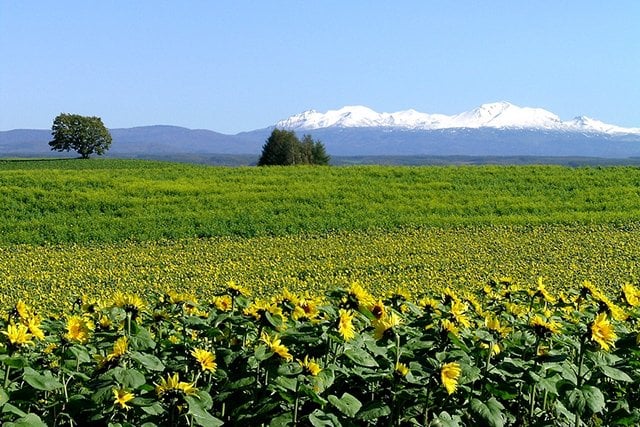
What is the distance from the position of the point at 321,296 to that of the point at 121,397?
18.0 ft

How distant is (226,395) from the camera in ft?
9.89

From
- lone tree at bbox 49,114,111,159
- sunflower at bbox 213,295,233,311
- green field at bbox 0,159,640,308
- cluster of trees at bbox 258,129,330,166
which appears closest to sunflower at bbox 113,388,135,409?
sunflower at bbox 213,295,233,311

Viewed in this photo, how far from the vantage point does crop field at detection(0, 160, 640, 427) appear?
2.90 metres

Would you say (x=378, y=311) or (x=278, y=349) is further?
(x=378, y=311)

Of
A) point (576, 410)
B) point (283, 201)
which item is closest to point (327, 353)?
point (576, 410)

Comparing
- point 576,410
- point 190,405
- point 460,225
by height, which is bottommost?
point 460,225

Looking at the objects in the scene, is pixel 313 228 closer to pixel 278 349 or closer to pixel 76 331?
pixel 76 331

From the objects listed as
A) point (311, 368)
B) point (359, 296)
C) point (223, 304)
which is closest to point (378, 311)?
point (359, 296)

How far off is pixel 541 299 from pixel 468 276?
8.11 metres

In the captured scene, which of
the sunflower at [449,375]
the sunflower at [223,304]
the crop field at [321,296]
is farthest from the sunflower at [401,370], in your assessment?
the sunflower at [223,304]

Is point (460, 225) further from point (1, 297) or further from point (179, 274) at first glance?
point (1, 297)

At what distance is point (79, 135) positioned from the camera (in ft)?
204

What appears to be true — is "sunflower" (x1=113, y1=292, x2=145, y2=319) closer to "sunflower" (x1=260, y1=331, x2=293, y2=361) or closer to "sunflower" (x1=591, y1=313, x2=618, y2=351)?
"sunflower" (x1=260, y1=331, x2=293, y2=361)

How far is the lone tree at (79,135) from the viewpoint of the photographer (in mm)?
61906
